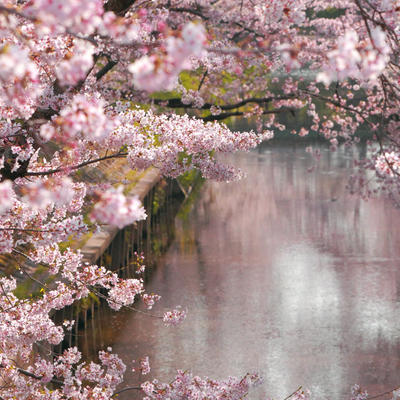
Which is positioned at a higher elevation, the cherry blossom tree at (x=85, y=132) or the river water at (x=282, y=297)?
the cherry blossom tree at (x=85, y=132)

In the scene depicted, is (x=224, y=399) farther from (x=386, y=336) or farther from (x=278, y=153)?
(x=278, y=153)

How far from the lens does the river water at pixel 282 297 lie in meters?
12.8

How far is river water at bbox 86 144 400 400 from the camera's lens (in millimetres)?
12820

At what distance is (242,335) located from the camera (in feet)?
46.9

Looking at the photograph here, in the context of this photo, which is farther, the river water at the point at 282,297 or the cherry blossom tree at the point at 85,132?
the river water at the point at 282,297

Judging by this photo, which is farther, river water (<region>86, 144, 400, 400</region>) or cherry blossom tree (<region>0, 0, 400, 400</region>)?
river water (<region>86, 144, 400, 400</region>)

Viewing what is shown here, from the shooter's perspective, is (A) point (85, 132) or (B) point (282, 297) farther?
(B) point (282, 297)

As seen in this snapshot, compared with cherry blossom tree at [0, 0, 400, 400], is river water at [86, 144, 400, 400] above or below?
below

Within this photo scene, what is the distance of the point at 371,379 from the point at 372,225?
11937mm

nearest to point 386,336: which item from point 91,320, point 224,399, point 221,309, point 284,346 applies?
point 284,346

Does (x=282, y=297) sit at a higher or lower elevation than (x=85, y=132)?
lower

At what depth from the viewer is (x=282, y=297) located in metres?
16.8

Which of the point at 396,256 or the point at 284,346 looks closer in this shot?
the point at 284,346

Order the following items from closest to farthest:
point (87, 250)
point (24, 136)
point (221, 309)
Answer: point (24, 136)
point (87, 250)
point (221, 309)
